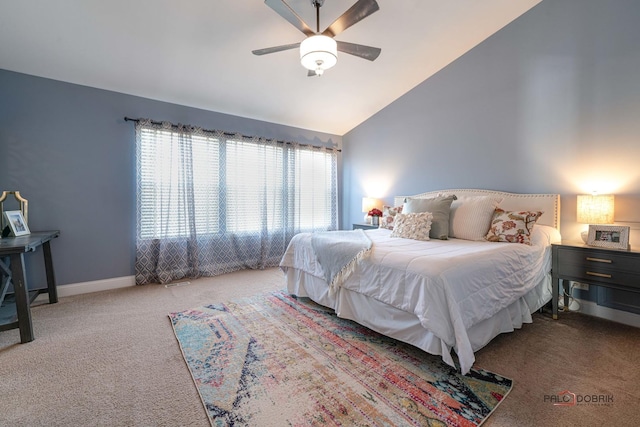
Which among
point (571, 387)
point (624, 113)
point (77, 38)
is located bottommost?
point (571, 387)

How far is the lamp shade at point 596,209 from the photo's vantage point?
244 centimetres

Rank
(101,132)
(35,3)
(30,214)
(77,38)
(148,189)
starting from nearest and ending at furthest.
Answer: (35,3)
(77,38)
(30,214)
(101,132)
(148,189)

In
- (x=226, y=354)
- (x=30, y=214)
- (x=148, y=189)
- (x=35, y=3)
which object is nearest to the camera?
(x=226, y=354)

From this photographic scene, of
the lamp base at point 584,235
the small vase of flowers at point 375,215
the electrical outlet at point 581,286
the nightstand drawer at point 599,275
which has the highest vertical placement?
the small vase of flowers at point 375,215

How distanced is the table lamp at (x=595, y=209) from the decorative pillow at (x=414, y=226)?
1.32 meters

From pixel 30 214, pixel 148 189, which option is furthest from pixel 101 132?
pixel 30 214

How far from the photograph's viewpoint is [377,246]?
2387mm

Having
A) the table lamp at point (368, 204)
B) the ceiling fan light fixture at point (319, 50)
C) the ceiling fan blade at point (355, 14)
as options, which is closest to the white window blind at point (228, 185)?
the table lamp at point (368, 204)

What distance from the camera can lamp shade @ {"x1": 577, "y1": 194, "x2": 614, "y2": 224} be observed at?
8.02ft

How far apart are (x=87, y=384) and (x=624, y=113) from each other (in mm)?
4759

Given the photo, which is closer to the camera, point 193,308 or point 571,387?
point 571,387

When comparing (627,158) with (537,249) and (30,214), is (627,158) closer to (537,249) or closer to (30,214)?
(537,249)

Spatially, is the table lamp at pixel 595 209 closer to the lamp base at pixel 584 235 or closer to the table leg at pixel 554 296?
the lamp base at pixel 584 235

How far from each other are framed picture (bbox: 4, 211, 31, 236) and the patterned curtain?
104 centimetres
